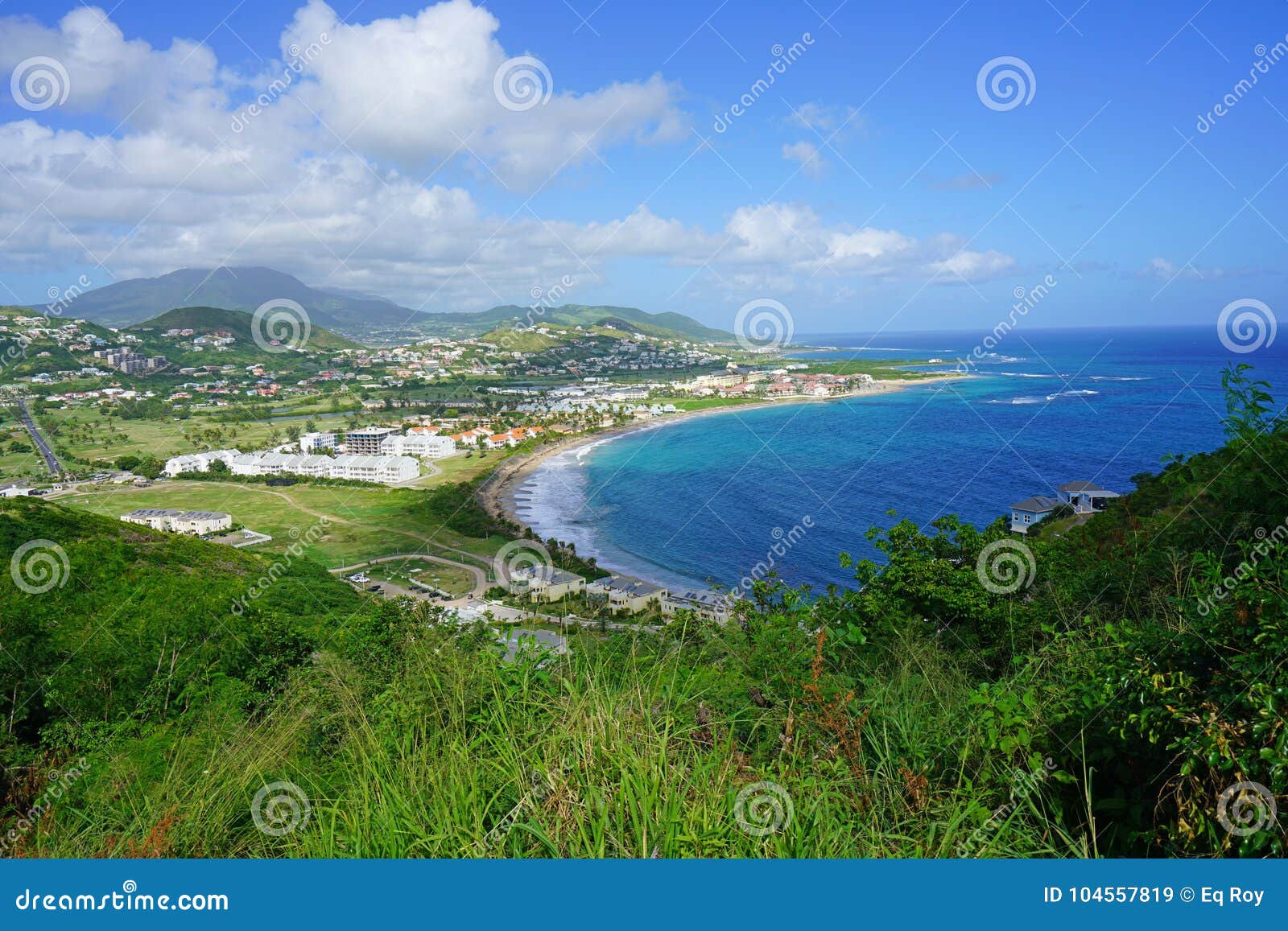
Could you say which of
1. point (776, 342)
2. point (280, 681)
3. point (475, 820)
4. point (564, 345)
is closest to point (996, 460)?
point (280, 681)

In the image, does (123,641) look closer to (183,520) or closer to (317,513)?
(183,520)

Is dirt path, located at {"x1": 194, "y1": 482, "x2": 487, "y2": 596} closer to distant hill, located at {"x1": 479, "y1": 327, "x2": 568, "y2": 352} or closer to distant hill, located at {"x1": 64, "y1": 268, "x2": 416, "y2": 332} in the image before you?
distant hill, located at {"x1": 64, "y1": 268, "x2": 416, "y2": 332}

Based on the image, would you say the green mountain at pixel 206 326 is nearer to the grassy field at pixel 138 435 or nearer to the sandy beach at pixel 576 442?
the grassy field at pixel 138 435

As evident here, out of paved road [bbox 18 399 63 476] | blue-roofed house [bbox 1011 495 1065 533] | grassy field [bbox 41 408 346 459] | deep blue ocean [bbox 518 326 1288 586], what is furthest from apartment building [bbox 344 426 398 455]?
blue-roofed house [bbox 1011 495 1065 533]

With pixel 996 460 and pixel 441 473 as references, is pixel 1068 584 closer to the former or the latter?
Answer: pixel 996 460

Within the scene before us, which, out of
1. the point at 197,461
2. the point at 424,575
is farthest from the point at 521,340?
the point at 424,575
